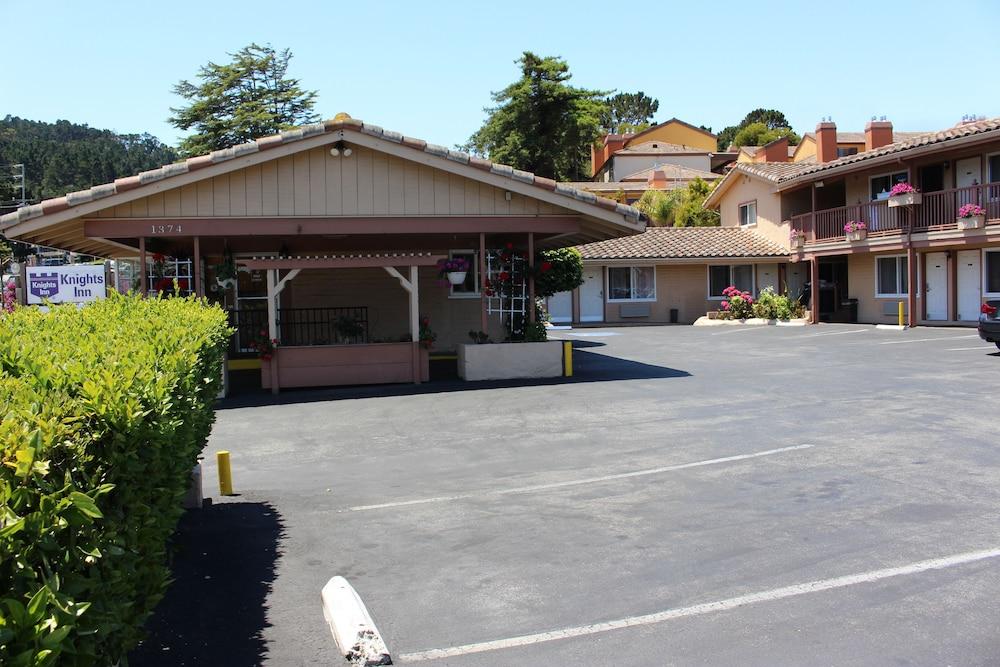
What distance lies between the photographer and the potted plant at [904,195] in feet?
88.7

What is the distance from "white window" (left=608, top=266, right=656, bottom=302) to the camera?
37031mm

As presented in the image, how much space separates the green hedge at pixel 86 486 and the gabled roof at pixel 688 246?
1242 inches

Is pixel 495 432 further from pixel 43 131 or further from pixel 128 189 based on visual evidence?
pixel 43 131

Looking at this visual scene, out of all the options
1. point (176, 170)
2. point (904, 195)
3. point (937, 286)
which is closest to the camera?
point (176, 170)

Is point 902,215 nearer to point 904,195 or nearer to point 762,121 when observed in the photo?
point 904,195

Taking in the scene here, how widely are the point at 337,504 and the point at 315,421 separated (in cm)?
515

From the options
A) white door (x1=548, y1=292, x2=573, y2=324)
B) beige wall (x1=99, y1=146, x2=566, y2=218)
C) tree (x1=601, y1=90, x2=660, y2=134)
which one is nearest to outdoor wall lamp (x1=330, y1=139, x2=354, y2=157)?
beige wall (x1=99, y1=146, x2=566, y2=218)

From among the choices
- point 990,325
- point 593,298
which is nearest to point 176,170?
A: point 990,325

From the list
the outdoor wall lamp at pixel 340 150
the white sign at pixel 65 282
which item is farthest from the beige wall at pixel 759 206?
the white sign at pixel 65 282

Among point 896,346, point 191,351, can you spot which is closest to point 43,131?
point 896,346

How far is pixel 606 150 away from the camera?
7031cm

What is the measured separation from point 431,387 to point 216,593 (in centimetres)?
1065

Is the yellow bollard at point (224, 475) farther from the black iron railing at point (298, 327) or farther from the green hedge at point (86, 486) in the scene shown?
the black iron railing at point (298, 327)

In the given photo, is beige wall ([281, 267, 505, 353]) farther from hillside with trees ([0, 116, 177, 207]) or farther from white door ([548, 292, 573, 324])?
hillside with trees ([0, 116, 177, 207])
